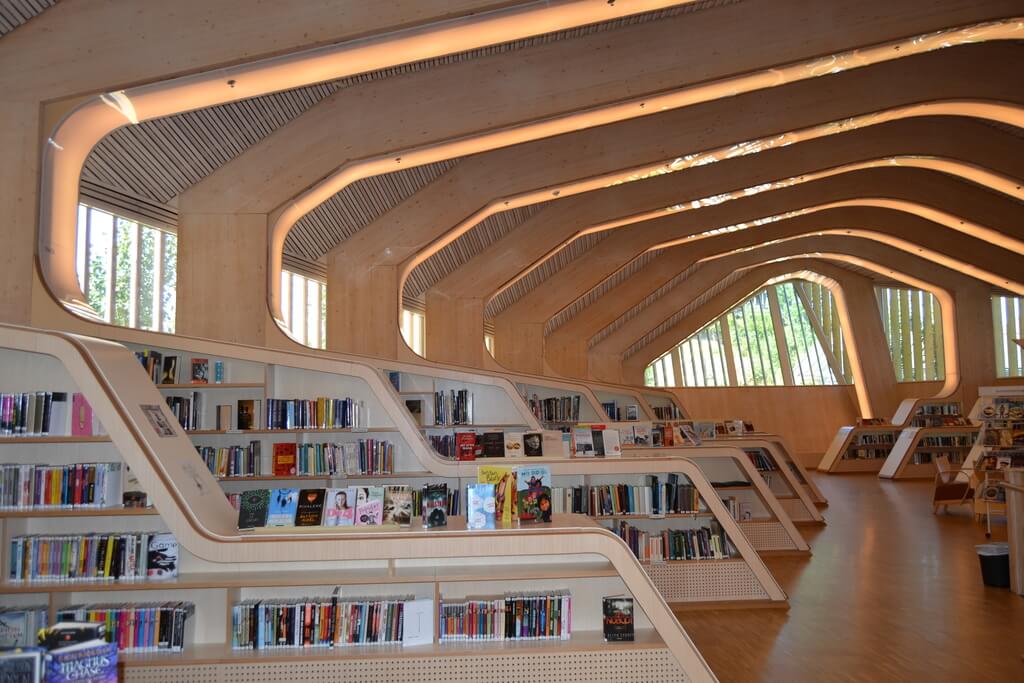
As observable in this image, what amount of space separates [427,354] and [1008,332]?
65.0 feet

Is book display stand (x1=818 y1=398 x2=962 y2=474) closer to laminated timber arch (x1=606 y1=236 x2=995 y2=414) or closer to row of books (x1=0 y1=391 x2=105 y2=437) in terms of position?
laminated timber arch (x1=606 y1=236 x2=995 y2=414)

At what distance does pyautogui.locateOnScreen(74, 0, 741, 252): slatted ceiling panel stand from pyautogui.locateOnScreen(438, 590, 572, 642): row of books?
568 cm

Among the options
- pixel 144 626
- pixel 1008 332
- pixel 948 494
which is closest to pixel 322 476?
pixel 144 626

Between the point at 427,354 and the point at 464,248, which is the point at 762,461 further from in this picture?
the point at 464,248

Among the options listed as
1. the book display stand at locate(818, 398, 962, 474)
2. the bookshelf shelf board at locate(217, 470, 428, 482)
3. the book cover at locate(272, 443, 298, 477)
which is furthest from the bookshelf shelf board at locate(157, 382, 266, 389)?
the book display stand at locate(818, 398, 962, 474)

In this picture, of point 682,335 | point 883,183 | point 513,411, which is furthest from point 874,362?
point 513,411

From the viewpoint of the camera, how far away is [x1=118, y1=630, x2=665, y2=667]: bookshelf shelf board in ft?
15.0

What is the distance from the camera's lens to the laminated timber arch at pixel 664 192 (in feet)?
48.1

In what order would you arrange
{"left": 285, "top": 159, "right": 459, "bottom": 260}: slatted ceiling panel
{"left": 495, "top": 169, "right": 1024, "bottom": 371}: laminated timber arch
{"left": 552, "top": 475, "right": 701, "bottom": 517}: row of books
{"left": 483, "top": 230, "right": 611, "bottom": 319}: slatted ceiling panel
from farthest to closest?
{"left": 483, "top": 230, "right": 611, "bottom": 319}: slatted ceiling panel
{"left": 495, "top": 169, "right": 1024, "bottom": 371}: laminated timber arch
{"left": 285, "top": 159, "right": 459, "bottom": 260}: slatted ceiling panel
{"left": 552, "top": 475, "right": 701, "bottom": 517}: row of books

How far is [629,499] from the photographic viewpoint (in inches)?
315

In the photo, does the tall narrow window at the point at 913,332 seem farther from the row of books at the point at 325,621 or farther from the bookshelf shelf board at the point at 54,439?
the bookshelf shelf board at the point at 54,439

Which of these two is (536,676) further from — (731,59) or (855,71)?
(855,71)

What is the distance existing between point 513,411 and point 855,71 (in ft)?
20.1

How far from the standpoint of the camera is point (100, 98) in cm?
669
